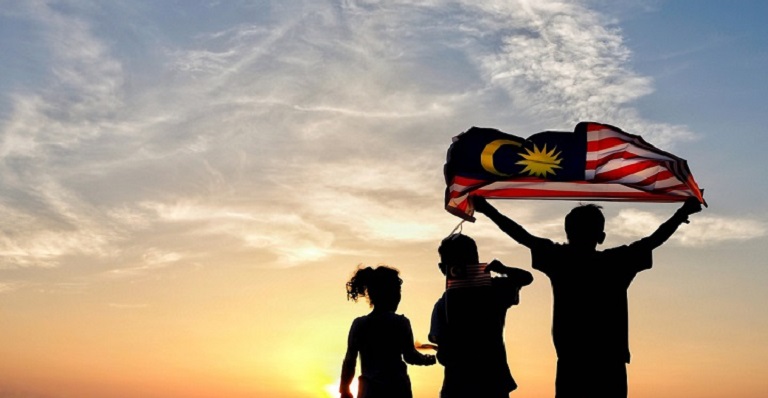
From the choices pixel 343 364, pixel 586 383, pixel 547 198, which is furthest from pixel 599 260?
pixel 343 364

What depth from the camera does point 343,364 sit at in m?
10.4

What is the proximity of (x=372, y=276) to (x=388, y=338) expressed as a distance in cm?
79

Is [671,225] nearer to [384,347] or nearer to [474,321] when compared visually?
[474,321]

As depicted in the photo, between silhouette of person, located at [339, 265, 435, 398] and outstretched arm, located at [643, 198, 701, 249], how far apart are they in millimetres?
3133

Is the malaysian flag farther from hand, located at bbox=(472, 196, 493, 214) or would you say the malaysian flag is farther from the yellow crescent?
the yellow crescent

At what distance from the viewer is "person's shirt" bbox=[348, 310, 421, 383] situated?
33.4ft

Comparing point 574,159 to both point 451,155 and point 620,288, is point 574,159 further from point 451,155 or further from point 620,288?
point 620,288

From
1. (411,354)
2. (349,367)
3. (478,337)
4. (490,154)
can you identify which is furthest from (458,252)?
(349,367)

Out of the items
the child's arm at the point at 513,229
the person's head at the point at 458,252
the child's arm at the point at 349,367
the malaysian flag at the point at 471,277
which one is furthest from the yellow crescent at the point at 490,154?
the child's arm at the point at 349,367

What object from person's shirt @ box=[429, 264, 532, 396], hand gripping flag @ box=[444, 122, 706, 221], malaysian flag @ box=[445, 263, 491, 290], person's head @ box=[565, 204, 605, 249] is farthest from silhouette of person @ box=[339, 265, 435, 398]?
person's head @ box=[565, 204, 605, 249]

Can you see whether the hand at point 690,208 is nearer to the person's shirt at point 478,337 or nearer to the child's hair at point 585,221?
the child's hair at point 585,221

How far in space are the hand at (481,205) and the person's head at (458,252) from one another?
0.62 meters

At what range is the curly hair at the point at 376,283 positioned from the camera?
412 inches

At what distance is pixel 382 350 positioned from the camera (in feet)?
33.5
